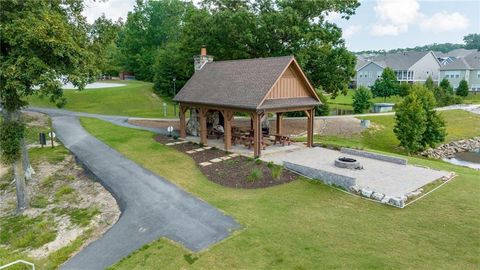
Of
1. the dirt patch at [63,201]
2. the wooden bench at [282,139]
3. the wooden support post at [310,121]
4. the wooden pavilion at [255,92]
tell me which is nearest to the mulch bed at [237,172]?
the wooden pavilion at [255,92]

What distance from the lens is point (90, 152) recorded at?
2141 centimetres

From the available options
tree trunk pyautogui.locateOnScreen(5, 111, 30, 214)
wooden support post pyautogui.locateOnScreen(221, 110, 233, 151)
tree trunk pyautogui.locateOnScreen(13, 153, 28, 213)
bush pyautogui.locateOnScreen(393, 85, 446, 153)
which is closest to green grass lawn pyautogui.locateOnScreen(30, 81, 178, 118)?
wooden support post pyautogui.locateOnScreen(221, 110, 233, 151)

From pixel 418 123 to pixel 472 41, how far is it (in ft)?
545

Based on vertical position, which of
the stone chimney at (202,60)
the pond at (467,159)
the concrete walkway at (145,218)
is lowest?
the pond at (467,159)

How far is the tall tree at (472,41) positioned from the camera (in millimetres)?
145400

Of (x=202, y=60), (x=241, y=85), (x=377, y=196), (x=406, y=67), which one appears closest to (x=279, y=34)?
(x=202, y=60)

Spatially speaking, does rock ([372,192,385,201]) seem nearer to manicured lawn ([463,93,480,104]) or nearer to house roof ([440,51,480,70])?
manicured lawn ([463,93,480,104])

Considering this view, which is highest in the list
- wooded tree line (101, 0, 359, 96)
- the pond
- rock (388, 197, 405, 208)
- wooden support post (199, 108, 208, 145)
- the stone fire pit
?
wooded tree line (101, 0, 359, 96)

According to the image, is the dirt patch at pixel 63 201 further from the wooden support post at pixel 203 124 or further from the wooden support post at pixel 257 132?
the wooden support post at pixel 257 132

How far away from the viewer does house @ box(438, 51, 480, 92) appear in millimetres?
63125

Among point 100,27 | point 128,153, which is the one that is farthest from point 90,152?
point 100,27

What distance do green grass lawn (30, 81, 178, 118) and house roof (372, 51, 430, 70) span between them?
47.0 m

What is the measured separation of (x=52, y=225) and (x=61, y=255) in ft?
8.95

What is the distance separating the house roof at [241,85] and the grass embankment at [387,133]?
7032mm
